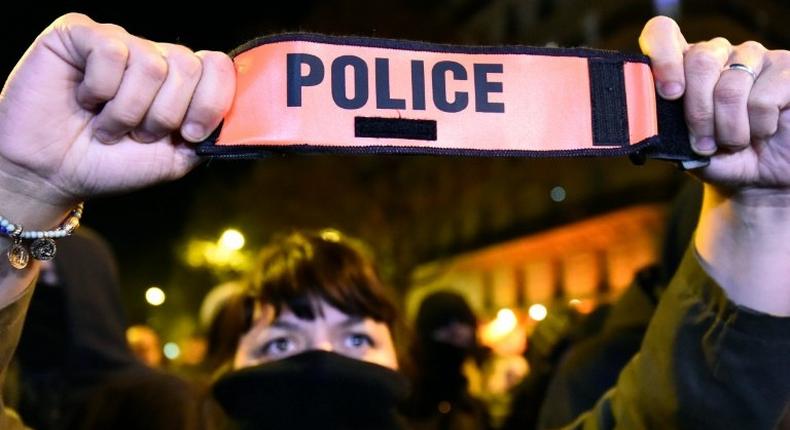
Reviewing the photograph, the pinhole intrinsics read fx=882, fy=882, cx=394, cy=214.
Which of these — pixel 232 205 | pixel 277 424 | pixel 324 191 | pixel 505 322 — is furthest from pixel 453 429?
pixel 232 205

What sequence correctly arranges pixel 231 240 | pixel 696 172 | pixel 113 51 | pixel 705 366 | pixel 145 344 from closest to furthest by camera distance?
pixel 113 51
pixel 696 172
pixel 705 366
pixel 145 344
pixel 231 240

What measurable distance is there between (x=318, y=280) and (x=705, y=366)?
990mm

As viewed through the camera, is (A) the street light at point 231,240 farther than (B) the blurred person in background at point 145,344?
Yes

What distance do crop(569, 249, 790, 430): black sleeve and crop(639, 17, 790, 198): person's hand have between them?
272 millimetres

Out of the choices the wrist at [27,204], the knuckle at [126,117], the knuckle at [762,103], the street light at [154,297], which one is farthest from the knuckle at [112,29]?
the street light at [154,297]

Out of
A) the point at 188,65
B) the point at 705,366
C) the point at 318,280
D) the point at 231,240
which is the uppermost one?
the point at 188,65

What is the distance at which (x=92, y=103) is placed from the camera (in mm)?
1253

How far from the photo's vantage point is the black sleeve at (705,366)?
1500mm

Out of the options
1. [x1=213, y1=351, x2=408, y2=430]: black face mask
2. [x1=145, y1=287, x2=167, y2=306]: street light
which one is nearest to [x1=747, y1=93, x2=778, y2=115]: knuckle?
[x1=213, y1=351, x2=408, y2=430]: black face mask

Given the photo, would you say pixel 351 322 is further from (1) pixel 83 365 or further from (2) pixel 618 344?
(1) pixel 83 365

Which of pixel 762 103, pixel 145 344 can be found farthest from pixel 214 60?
pixel 145 344

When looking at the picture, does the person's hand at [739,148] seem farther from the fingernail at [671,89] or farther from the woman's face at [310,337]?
the woman's face at [310,337]

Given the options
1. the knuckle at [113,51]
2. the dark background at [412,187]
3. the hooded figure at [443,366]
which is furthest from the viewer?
the dark background at [412,187]

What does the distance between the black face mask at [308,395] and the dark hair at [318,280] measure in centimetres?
20
